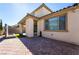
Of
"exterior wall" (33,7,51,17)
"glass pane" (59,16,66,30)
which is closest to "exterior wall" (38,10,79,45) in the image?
"glass pane" (59,16,66,30)

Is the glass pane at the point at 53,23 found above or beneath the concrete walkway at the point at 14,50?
above

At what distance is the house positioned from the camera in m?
10.0

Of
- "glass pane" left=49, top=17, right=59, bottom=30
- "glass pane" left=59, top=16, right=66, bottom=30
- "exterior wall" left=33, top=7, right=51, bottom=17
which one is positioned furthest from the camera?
"exterior wall" left=33, top=7, right=51, bottom=17

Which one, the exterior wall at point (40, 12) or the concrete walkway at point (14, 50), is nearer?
the concrete walkway at point (14, 50)

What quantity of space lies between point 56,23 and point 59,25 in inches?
27.1

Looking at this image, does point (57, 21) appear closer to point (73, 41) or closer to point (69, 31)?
point (69, 31)

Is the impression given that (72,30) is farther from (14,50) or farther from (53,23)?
(14,50)

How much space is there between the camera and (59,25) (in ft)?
41.3

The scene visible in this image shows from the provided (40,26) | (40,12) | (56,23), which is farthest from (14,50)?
(40,12)

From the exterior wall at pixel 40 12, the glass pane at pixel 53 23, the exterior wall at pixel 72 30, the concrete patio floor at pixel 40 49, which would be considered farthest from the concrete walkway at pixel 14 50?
the exterior wall at pixel 40 12

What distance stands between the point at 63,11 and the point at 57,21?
1.77m

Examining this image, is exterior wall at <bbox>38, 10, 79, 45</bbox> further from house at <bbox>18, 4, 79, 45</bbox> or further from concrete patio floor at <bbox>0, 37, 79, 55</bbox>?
concrete patio floor at <bbox>0, 37, 79, 55</bbox>

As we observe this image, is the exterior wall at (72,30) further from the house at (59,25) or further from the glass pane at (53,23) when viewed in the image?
the glass pane at (53,23)

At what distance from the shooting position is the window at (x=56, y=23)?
Answer: 11.9 meters
